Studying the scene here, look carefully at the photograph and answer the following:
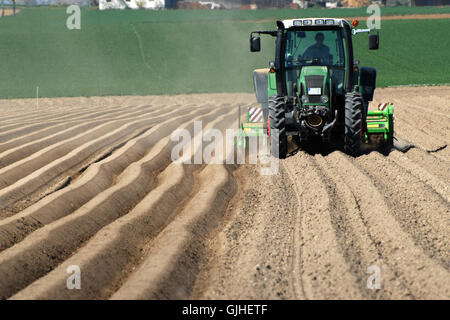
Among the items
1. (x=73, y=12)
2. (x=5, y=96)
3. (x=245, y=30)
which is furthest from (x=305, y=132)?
(x=73, y=12)

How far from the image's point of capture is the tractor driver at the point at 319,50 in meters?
8.70

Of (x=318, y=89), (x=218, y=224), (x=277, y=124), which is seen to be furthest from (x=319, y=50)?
(x=218, y=224)

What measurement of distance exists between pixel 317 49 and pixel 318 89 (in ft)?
2.83

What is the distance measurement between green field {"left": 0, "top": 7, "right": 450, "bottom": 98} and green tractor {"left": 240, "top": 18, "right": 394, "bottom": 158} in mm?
16514

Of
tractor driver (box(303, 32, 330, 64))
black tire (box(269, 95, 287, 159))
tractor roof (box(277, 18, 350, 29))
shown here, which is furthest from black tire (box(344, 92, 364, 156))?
tractor roof (box(277, 18, 350, 29))

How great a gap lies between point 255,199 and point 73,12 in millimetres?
49374

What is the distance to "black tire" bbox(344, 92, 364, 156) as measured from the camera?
817 cm

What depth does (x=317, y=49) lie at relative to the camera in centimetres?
870

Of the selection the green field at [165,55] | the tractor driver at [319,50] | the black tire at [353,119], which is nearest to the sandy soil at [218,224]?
the black tire at [353,119]

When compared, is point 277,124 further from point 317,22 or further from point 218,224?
point 218,224

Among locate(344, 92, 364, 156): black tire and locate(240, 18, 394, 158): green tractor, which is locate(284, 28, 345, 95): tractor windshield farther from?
locate(344, 92, 364, 156): black tire

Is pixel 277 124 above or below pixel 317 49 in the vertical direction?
below

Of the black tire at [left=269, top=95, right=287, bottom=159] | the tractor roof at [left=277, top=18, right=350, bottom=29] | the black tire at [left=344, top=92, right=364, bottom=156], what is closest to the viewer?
the black tire at [left=344, top=92, right=364, bottom=156]
